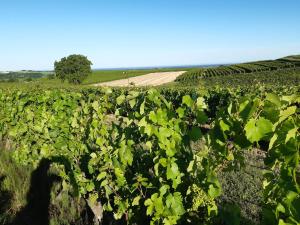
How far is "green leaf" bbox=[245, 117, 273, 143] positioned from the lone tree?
91.3 meters

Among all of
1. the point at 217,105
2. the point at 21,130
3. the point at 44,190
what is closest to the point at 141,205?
the point at 44,190

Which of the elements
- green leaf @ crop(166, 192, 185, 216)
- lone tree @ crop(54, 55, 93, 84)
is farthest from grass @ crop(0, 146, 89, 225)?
lone tree @ crop(54, 55, 93, 84)

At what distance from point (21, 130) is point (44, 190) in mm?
2466

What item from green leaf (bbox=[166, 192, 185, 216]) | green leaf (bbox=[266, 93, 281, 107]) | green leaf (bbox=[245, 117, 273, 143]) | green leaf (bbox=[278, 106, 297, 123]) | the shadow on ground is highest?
green leaf (bbox=[266, 93, 281, 107])

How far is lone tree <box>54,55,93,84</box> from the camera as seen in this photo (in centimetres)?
9175

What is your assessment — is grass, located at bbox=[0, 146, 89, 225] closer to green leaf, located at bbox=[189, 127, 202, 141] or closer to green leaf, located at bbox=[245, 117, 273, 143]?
green leaf, located at bbox=[189, 127, 202, 141]

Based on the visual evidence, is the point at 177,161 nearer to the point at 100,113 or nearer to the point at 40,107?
the point at 100,113

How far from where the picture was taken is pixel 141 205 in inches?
149

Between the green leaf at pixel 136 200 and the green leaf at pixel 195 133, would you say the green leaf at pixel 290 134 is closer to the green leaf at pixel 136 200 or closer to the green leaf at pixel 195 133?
the green leaf at pixel 195 133

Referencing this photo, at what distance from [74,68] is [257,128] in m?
93.8

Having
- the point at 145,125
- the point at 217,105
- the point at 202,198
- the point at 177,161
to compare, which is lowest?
the point at 217,105

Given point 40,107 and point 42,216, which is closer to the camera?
point 42,216

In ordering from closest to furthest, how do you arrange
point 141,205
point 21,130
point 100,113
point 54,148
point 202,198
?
point 202,198 → point 141,205 → point 100,113 → point 54,148 → point 21,130

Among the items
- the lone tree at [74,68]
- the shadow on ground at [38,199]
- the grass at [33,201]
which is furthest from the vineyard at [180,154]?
the lone tree at [74,68]
